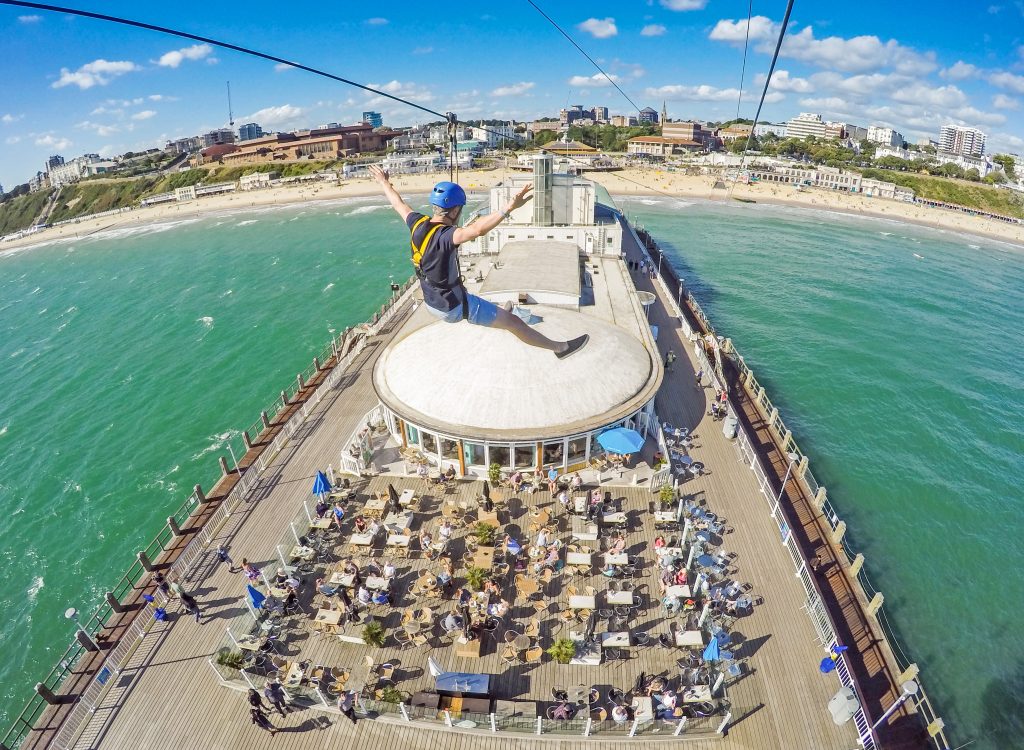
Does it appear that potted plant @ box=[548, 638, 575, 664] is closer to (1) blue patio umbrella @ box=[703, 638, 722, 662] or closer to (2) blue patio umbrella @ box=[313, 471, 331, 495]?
(1) blue patio umbrella @ box=[703, 638, 722, 662]

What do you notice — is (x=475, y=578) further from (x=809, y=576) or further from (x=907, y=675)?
(x=907, y=675)

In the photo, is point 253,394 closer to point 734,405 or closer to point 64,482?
point 64,482

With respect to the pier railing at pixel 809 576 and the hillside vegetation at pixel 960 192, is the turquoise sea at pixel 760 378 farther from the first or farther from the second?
A: the hillside vegetation at pixel 960 192

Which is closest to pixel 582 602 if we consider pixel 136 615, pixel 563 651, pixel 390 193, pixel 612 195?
pixel 563 651

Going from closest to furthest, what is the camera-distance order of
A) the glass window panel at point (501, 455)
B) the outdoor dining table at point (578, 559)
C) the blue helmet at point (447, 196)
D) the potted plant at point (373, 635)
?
→ the blue helmet at point (447, 196) → the potted plant at point (373, 635) → the outdoor dining table at point (578, 559) → the glass window panel at point (501, 455)

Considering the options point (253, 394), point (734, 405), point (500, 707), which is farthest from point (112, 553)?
point (734, 405)

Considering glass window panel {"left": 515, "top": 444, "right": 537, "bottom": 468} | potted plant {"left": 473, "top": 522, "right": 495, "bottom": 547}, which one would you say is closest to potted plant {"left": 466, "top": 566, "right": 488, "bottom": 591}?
potted plant {"left": 473, "top": 522, "right": 495, "bottom": 547}

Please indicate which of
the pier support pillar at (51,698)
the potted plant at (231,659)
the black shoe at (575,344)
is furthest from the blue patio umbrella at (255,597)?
the black shoe at (575,344)

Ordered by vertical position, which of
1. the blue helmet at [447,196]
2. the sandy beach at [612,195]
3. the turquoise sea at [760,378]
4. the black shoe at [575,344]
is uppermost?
the sandy beach at [612,195]
